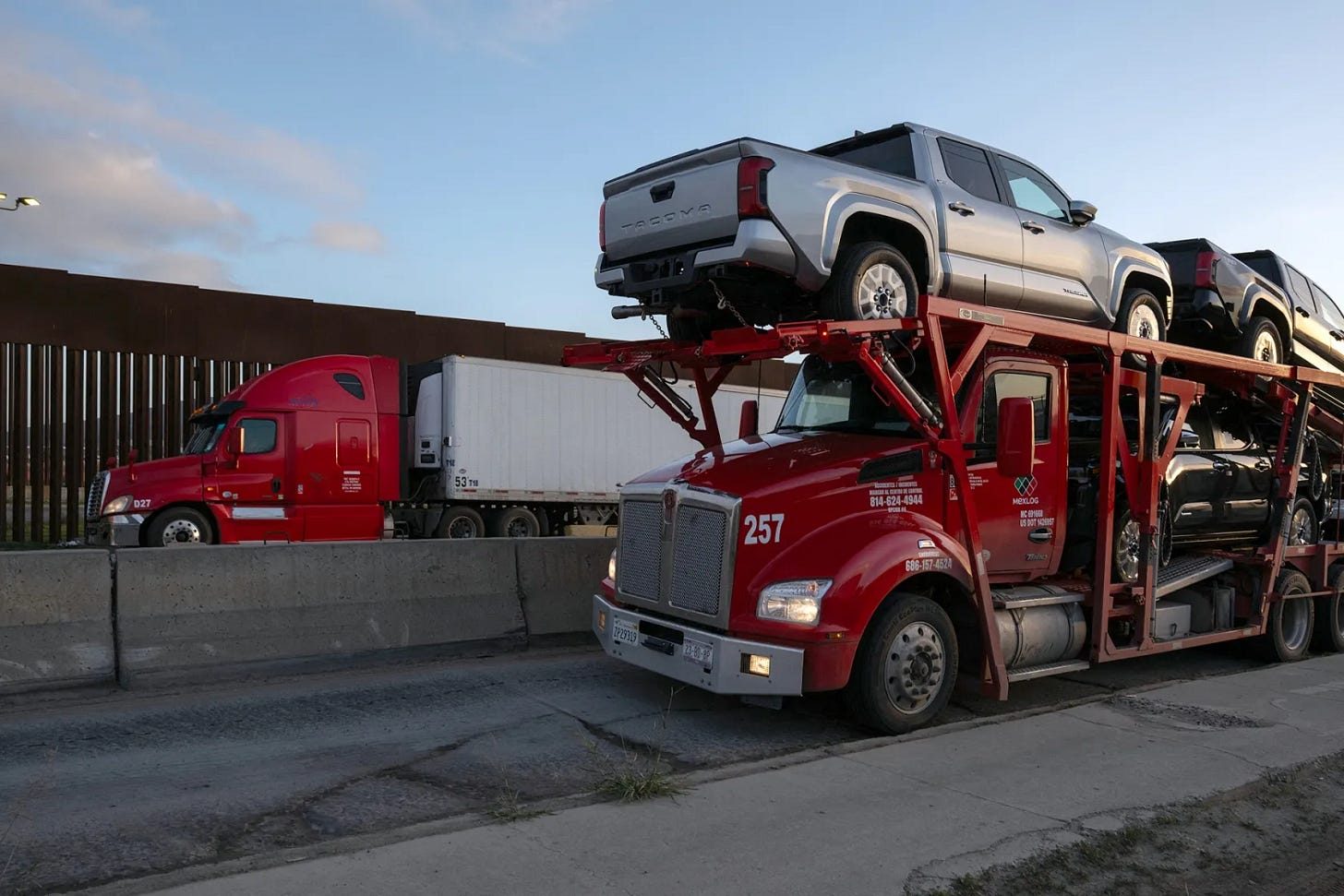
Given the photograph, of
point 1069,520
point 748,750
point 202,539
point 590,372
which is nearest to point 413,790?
point 748,750

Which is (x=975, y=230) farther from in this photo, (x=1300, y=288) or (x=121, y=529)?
(x=121, y=529)

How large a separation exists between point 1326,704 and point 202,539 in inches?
512

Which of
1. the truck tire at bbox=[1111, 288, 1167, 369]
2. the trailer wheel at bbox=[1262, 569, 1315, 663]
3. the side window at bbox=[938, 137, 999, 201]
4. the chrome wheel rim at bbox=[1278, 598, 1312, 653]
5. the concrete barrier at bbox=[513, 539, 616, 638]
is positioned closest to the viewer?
the side window at bbox=[938, 137, 999, 201]

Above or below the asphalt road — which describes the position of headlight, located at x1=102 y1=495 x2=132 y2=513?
above

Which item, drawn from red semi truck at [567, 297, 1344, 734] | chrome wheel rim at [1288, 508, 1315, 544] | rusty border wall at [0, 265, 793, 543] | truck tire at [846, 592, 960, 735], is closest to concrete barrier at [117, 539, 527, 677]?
red semi truck at [567, 297, 1344, 734]

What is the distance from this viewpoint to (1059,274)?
8.09 meters

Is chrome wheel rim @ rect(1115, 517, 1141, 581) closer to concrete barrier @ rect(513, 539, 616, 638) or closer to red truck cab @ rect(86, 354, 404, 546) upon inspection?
concrete barrier @ rect(513, 539, 616, 638)

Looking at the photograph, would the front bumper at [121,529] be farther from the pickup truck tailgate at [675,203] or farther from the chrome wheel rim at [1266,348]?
the chrome wheel rim at [1266,348]

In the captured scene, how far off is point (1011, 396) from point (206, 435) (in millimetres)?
11897

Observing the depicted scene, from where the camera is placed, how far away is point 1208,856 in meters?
4.37

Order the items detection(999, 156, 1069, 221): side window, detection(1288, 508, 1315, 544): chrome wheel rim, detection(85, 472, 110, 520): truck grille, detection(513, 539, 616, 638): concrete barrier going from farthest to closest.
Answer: detection(85, 472, 110, 520): truck grille
detection(1288, 508, 1315, 544): chrome wheel rim
detection(513, 539, 616, 638): concrete barrier
detection(999, 156, 1069, 221): side window

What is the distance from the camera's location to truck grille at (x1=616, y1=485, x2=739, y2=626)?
5863mm

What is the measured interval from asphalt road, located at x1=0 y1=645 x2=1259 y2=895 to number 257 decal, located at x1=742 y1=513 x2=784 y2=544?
1191 mm

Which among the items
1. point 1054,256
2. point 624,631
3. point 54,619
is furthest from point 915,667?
point 54,619
